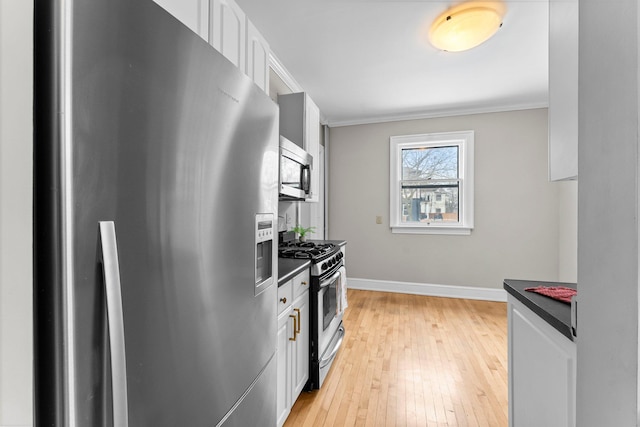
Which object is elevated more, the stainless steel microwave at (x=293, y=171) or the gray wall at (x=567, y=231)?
the stainless steel microwave at (x=293, y=171)

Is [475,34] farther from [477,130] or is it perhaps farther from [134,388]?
[134,388]

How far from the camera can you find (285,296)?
5.07ft

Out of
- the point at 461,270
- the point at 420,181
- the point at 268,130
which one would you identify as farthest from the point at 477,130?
the point at 268,130

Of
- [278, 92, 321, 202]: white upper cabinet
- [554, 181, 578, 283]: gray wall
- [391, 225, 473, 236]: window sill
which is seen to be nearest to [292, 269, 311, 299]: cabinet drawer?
[278, 92, 321, 202]: white upper cabinet

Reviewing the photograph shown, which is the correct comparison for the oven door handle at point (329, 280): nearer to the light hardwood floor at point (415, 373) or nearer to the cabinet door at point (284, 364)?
the cabinet door at point (284, 364)

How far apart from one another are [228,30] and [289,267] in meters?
1.13

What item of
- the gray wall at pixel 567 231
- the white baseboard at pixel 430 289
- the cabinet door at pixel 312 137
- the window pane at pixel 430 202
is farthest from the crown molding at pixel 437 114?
the white baseboard at pixel 430 289

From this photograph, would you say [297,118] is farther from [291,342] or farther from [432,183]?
[432,183]

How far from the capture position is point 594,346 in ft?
1.55

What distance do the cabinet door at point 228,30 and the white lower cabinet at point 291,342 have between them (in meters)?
1.03

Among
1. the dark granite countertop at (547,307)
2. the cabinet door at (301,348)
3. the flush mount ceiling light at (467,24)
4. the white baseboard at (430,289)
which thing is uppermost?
the flush mount ceiling light at (467,24)

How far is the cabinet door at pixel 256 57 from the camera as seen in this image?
1.36m

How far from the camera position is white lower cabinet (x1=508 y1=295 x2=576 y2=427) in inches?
35.2
